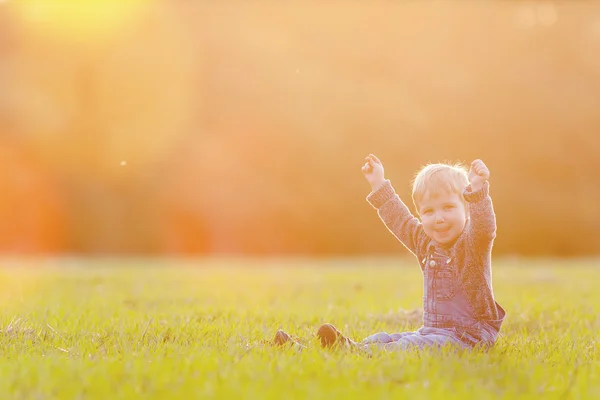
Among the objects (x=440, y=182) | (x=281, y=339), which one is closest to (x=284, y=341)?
(x=281, y=339)

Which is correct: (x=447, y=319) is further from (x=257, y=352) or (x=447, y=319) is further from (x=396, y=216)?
(x=257, y=352)

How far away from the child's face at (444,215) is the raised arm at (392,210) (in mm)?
322

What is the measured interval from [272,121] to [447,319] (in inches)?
1007

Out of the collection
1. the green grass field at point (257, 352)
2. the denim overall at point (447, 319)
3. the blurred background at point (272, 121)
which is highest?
the blurred background at point (272, 121)

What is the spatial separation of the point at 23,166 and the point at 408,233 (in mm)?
25648

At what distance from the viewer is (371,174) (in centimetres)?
470

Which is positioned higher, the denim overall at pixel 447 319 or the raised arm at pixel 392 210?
the raised arm at pixel 392 210

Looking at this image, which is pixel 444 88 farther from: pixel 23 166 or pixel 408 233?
pixel 408 233

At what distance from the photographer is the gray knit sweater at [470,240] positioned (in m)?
3.96

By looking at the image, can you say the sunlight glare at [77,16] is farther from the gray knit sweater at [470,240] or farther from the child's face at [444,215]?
the child's face at [444,215]

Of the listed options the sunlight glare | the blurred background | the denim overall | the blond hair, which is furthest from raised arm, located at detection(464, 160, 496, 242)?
the sunlight glare

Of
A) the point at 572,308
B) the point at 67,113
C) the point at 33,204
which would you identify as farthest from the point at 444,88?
the point at 572,308

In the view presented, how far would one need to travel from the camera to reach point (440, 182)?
4.15 meters

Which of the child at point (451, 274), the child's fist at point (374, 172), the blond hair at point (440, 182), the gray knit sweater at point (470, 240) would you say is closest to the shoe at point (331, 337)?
the child at point (451, 274)
